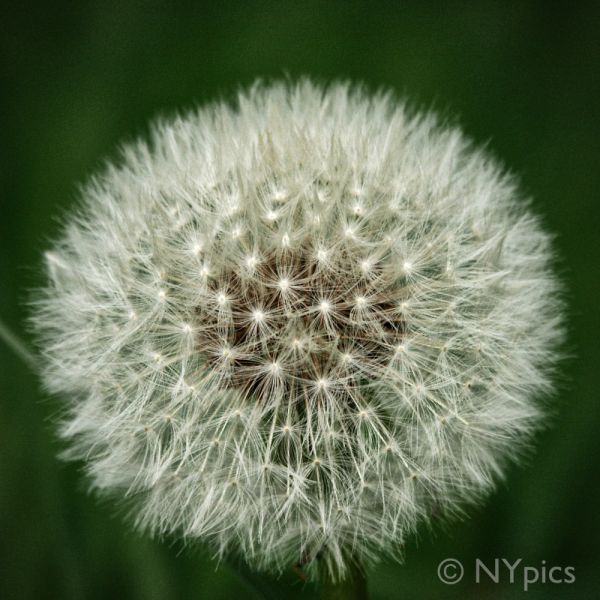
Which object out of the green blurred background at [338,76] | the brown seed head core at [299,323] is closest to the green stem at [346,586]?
the brown seed head core at [299,323]

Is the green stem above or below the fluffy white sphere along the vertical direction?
below

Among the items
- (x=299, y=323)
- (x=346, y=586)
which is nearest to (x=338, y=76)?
(x=299, y=323)

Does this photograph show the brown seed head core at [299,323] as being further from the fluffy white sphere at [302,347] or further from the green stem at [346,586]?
the green stem at [346,586]

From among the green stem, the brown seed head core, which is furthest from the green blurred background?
the brown seed head core

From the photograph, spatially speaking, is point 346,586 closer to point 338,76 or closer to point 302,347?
point 302,347

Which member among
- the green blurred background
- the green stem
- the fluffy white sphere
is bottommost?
the green stem

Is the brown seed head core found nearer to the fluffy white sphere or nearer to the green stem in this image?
the fluffy white sphere
